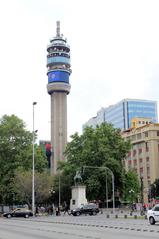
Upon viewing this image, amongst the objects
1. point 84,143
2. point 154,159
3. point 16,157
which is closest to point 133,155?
point 154,159

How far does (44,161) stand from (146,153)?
5374 centimetres

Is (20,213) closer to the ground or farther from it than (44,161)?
closer to the ground

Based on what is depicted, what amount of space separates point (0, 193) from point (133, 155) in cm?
6733

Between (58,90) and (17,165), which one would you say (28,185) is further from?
(58,90)

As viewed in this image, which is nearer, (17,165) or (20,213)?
(20,213)

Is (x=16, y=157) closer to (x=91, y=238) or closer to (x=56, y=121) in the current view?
(x=91, y=238)

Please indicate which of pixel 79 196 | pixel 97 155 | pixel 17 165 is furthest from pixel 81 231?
pixel 97 155

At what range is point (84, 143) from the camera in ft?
265

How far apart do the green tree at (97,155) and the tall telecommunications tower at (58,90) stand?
236 ft

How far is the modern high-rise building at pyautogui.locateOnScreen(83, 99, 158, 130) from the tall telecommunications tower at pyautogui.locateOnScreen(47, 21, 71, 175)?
1278 cm

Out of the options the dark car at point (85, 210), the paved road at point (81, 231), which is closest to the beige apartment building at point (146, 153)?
the dark car at point (85, 210)

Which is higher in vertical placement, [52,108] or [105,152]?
[52,108]

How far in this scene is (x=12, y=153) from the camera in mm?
73375

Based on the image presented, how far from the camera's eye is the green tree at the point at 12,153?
234ft
